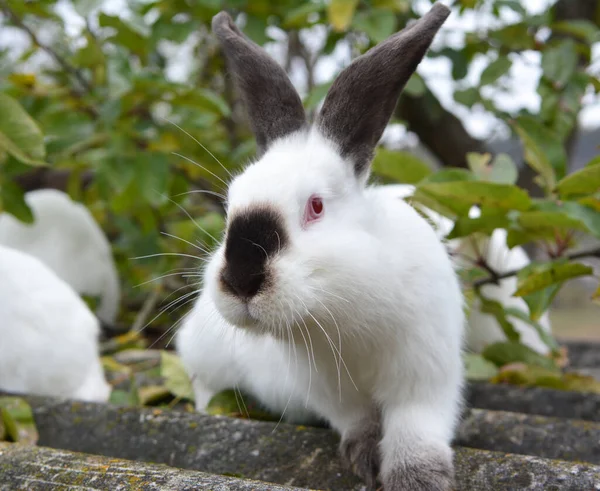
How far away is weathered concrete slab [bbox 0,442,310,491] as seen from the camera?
1173 mm

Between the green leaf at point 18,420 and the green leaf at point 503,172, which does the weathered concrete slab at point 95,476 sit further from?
the green leaf at point 503,172

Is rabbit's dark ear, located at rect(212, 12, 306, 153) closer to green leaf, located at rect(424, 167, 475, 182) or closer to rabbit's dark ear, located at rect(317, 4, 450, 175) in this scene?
rabbit's dark ear, located at rect(317, 4, 450, 175)

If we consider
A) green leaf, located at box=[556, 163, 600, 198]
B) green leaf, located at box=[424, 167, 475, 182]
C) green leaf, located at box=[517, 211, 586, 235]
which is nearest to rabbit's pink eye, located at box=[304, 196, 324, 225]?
green leaf, located at box=[424, 167, 475, 182]

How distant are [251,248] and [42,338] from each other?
1.36m

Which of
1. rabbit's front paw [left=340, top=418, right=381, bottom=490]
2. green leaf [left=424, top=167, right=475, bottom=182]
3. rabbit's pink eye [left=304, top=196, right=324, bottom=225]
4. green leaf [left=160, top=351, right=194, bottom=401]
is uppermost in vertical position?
rabbit's pink eye [left=304, top=196, right=324, bottom=225]

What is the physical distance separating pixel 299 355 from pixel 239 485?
→ 1.67ft

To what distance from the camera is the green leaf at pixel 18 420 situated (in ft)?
5.90

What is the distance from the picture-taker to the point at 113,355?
142 inches

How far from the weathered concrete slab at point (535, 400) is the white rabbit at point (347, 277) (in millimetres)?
598

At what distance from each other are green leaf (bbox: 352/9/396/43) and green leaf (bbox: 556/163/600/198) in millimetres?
948

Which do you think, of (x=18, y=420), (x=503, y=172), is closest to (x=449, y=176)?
(x=503, y=172)

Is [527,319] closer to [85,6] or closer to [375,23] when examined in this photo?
[375,23]

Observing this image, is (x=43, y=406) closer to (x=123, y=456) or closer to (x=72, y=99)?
(x=123, y=456)

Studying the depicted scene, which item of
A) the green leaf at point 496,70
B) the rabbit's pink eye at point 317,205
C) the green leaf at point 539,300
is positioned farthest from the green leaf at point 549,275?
the green leaf at point 496,70
